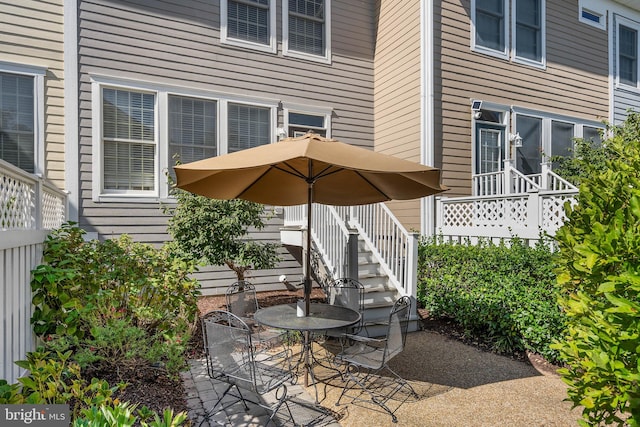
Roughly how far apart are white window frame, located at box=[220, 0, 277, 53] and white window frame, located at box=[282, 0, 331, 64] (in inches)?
8.1

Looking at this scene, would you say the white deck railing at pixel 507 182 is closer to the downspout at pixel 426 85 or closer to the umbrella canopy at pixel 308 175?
the downspout at pixel 426 85

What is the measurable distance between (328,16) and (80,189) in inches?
236

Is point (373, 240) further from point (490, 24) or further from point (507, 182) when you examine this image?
point (490, 24)

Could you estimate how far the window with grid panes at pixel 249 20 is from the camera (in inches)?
290

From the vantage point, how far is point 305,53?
26.1ft

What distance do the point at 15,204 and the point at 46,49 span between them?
461 centimetres

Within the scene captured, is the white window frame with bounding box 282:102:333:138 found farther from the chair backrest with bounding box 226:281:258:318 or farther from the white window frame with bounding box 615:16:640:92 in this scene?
the white window frame with bounding box 615:16:640:92

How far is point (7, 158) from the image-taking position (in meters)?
5.78

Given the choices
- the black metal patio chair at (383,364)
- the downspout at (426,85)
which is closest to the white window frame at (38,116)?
the black metal patio chair at (383,364)

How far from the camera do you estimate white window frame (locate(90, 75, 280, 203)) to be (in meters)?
6.29

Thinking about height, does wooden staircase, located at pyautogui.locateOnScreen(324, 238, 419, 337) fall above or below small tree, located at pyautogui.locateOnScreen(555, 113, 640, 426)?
below

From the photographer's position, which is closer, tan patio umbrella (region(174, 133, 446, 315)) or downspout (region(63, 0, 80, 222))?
tan patio umbrella (region(174, 133, 446, 315))

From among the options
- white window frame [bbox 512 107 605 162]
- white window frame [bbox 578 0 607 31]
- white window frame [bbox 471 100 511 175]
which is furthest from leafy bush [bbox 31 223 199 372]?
white window frame [bbox 578 0 607 31]

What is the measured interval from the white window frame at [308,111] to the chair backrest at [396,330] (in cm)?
512
